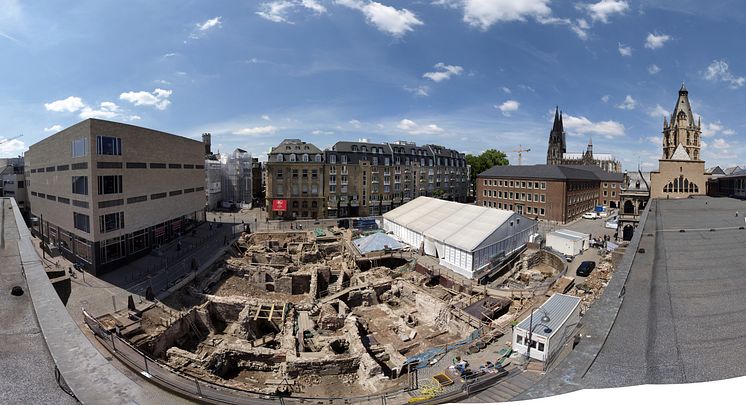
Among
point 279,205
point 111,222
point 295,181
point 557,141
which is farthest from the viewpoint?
point 557,141

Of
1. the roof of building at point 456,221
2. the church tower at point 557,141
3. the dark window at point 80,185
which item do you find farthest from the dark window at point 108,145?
the church tower at point 557,141

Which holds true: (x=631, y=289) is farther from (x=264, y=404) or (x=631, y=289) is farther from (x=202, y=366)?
(x=202, y=366)

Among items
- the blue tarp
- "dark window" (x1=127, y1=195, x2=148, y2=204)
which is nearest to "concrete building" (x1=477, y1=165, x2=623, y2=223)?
the blue tarp

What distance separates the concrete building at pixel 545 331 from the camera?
12.4 m

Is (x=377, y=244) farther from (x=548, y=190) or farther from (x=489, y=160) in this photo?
(x=489, y=160)

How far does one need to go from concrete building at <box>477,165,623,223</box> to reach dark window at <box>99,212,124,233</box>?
57.1 meters

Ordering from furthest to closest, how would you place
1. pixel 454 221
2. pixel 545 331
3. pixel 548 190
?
1. pixel 548 190
2. pixel 454 221
3. pixel 545 331

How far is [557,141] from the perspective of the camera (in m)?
124

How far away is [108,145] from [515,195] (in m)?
59.8

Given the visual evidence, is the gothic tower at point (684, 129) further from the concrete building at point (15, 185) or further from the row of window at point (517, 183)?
the concrete building at point (15, 185)

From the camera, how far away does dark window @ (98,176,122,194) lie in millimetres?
27141

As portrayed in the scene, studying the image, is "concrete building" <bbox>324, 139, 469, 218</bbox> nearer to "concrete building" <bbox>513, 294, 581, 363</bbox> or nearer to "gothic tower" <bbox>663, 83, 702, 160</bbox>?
"gothic tower" <bbox>663, 83, 702, 160</bbox>

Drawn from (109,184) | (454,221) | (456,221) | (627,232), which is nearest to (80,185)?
(109,184)

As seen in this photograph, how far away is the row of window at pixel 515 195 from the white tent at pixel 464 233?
22486 millimetres
